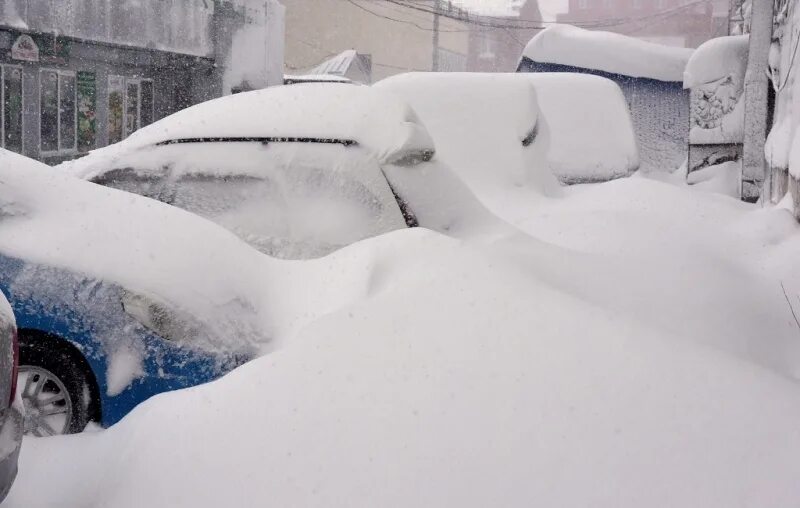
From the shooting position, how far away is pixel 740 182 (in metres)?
12.5

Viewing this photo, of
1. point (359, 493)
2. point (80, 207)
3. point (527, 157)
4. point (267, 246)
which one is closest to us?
point (359, 493)

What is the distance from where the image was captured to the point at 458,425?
2.70 meters

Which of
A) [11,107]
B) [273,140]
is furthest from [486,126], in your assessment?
[11,107]

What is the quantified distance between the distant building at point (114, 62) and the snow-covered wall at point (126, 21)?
0.02 m

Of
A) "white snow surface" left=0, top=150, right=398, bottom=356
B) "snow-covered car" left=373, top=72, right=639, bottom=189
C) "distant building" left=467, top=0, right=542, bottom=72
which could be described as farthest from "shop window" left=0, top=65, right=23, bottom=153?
"distant building" left=467, top=0, right=542, bottom=72

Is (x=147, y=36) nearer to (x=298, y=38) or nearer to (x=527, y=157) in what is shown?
(x=527, y=157)

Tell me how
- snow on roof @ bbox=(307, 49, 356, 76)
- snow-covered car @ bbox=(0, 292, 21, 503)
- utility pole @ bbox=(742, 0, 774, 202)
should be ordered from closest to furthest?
snow-covered car @ bbox=(0, 292, 21, 503)
utility pole @ bbox=(742, 0, 774, 202)
snow on roof @ bbox=(307, 49, 356, 76)

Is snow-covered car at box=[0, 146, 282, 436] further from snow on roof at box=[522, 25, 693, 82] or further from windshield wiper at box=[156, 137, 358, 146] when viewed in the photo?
snow on roof at box=[522, 25, 693, 82]

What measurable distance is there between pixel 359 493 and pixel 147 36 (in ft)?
62.2

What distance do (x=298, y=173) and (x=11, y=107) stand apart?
44.1 feet

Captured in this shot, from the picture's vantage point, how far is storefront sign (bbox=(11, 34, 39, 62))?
54.3ft

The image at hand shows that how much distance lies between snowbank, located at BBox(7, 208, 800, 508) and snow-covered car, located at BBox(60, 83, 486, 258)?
1.77 m

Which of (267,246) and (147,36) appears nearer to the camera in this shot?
(267,246)

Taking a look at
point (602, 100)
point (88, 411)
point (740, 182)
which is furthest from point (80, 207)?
point (740, 182)
